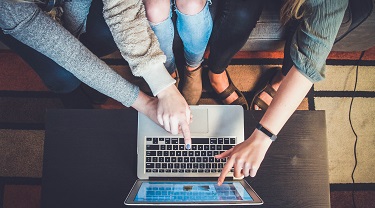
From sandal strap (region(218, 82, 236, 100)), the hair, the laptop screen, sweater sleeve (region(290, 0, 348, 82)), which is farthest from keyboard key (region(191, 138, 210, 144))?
sandal strap (region(218, 82, 236, 100))

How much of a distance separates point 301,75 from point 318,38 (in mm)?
101

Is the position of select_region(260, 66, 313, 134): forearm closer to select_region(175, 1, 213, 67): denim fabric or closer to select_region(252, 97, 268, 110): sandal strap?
select_region(175, 1, 213, 67): denim fabric

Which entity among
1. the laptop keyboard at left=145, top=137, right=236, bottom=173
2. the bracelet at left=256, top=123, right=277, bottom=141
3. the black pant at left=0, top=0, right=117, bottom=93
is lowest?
the laptop keyboard at left=145, top=137, right=236, bottom=173

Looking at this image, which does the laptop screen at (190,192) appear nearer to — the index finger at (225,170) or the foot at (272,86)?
the index finger at (225,170)

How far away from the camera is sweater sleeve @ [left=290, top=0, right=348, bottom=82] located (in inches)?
31.3

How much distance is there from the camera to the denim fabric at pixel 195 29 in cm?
94

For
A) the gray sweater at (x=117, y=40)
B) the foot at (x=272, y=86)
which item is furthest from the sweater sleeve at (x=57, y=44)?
the foot at (x=272, y=86)

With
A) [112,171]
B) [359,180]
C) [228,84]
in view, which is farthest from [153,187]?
Answer: [359,180]

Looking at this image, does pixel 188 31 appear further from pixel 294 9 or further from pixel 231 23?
pixel 294 9

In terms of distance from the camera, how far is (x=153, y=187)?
79 centimetres

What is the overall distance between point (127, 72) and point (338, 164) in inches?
39.9

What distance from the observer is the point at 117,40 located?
83 cm

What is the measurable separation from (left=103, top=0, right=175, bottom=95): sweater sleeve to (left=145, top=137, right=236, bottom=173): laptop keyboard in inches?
5.7

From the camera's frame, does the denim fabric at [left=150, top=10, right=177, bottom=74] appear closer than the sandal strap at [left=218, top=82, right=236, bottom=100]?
Yes
